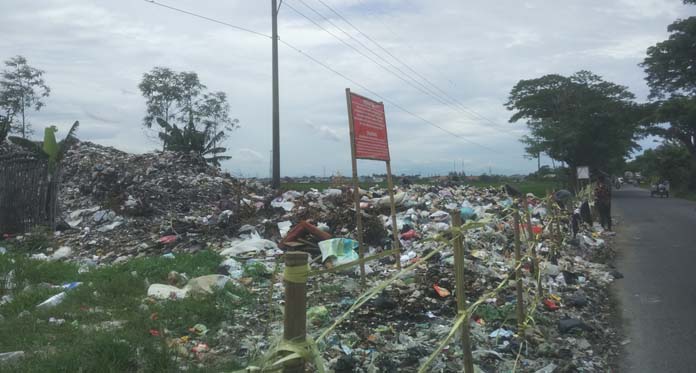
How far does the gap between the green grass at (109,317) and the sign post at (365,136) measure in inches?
67.2

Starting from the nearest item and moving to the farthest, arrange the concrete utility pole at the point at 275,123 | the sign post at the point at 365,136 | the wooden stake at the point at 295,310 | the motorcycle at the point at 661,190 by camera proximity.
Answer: the wooden stake at the point at 295,310
the sign post at the point at 365,136
the concrete utility pole at the point at 275,123
the motorcycle at the point at 661,190

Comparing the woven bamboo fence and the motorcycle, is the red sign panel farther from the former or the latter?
the motorcycle

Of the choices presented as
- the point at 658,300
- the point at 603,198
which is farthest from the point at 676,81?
the point at 658,300

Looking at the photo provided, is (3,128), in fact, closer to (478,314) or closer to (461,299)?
(478,314)

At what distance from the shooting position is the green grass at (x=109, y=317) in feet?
11.1

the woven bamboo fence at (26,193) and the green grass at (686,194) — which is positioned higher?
the woven bamboo fence at (26,193)

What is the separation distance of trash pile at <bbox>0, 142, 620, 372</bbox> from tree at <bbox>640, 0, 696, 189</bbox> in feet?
74.9

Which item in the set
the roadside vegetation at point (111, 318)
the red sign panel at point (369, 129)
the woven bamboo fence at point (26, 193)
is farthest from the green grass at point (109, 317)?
the woven bamboo fence at point (26, 193)

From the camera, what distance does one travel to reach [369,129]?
621cm

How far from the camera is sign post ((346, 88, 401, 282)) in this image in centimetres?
585

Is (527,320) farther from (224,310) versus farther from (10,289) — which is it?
(10,289)

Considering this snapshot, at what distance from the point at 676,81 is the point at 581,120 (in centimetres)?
620

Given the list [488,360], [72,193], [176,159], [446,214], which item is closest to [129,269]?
[488,360]

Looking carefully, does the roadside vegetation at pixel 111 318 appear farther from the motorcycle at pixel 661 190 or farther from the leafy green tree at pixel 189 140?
the motorcycle at pixel 661 190
